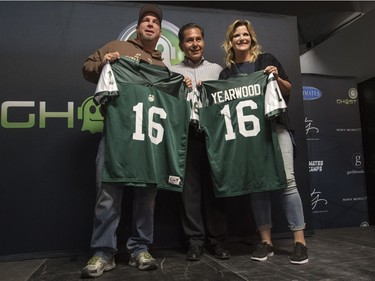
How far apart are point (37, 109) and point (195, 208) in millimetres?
1338

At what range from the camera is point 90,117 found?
2.33m

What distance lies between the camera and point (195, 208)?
202 cm

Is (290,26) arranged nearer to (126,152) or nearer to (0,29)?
(126,152)

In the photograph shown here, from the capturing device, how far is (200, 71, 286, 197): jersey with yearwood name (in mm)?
1903

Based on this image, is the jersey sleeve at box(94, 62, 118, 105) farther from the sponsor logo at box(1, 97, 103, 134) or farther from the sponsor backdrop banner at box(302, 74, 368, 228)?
the sponsor backdrop banner at box(302, 74, 368, 228)

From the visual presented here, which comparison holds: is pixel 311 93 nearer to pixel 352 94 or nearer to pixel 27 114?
pixel 352 94

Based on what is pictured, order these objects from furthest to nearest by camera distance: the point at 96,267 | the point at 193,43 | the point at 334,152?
1. the point at 334,152
2. the point at 193,43
3. the point at 96,267

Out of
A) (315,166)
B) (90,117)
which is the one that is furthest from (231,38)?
(315,166)

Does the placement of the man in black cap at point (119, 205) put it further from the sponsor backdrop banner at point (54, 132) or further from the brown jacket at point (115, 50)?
the sponsor backdrop banner at point (54, 132)

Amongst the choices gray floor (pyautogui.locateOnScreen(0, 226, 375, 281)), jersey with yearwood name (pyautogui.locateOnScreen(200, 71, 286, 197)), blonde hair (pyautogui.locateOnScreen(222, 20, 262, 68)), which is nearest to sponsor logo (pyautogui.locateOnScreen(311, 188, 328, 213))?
gray floor (pyautogui.locateOnScreen(0, 226, 375, 281))

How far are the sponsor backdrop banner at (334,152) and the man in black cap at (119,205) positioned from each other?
1.95m

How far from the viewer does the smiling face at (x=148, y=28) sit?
6.53 feet

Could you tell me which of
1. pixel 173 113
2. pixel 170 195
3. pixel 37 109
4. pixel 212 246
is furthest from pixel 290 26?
pixel 37 109

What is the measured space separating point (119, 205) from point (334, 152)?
7.97 ft
